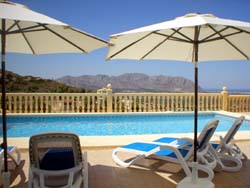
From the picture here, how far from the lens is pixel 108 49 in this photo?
4.20m

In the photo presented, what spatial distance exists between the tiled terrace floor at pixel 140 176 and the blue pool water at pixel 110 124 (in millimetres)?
4413

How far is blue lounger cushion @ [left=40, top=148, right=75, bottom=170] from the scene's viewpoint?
309cm

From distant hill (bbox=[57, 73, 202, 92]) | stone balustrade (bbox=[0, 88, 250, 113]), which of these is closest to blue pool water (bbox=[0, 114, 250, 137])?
stone balustrade (bbox=[0, 88, 250, 113])

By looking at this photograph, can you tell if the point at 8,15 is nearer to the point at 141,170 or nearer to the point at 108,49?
the point at 108,49

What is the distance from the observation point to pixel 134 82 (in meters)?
25.7

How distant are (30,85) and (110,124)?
625cm

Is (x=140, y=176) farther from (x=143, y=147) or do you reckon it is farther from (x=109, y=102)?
(x=109, y=102)

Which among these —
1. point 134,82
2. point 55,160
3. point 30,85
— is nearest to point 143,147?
point 55,160

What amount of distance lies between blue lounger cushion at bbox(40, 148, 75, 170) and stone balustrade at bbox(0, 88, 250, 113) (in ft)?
26.6

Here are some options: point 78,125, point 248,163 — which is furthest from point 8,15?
point 78,125

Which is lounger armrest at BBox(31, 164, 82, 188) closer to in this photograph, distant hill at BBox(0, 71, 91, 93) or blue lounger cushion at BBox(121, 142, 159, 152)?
blue lounger cushion at BBox(121, 142, 159, 152)

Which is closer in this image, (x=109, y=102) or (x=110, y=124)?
(x=110, y=124)

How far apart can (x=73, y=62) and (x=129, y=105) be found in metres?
14.3

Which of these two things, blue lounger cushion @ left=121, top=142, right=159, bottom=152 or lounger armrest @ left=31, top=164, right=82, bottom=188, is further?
blue lounger cushion @ left=121, top=142, right=159, bottom=152
